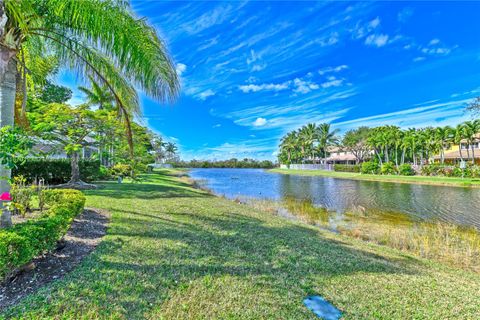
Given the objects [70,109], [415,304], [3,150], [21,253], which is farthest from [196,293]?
[70,109]

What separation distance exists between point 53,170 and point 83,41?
1175 cm

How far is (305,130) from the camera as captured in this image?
67.2 metres

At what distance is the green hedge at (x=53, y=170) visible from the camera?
44.8ft

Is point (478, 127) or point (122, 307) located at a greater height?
point (478, 127)

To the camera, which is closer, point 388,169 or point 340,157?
point 388,169

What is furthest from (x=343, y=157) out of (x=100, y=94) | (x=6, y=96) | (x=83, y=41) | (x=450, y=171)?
(x=6, y=96)

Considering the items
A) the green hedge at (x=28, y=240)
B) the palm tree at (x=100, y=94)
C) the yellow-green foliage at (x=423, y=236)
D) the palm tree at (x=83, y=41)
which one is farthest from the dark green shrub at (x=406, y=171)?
the green hedge at (x=28, y=240)

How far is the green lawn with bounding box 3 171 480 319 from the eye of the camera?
3148mm

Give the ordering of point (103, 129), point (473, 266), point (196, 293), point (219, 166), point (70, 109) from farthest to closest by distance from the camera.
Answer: point (219, 166)
point (103, 129)
point (70, 109)
point (473, 266)
point (196, 293)

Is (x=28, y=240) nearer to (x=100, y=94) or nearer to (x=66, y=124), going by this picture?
(x=100, y=94)

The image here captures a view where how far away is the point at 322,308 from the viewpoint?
3.51 metres

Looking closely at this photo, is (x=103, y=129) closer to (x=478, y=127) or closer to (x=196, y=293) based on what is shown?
(x=196, y=293)

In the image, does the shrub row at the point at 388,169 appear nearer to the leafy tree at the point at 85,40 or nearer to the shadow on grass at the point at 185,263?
the shadow on grass at the point at 185,263

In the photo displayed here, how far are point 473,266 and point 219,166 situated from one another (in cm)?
10799
